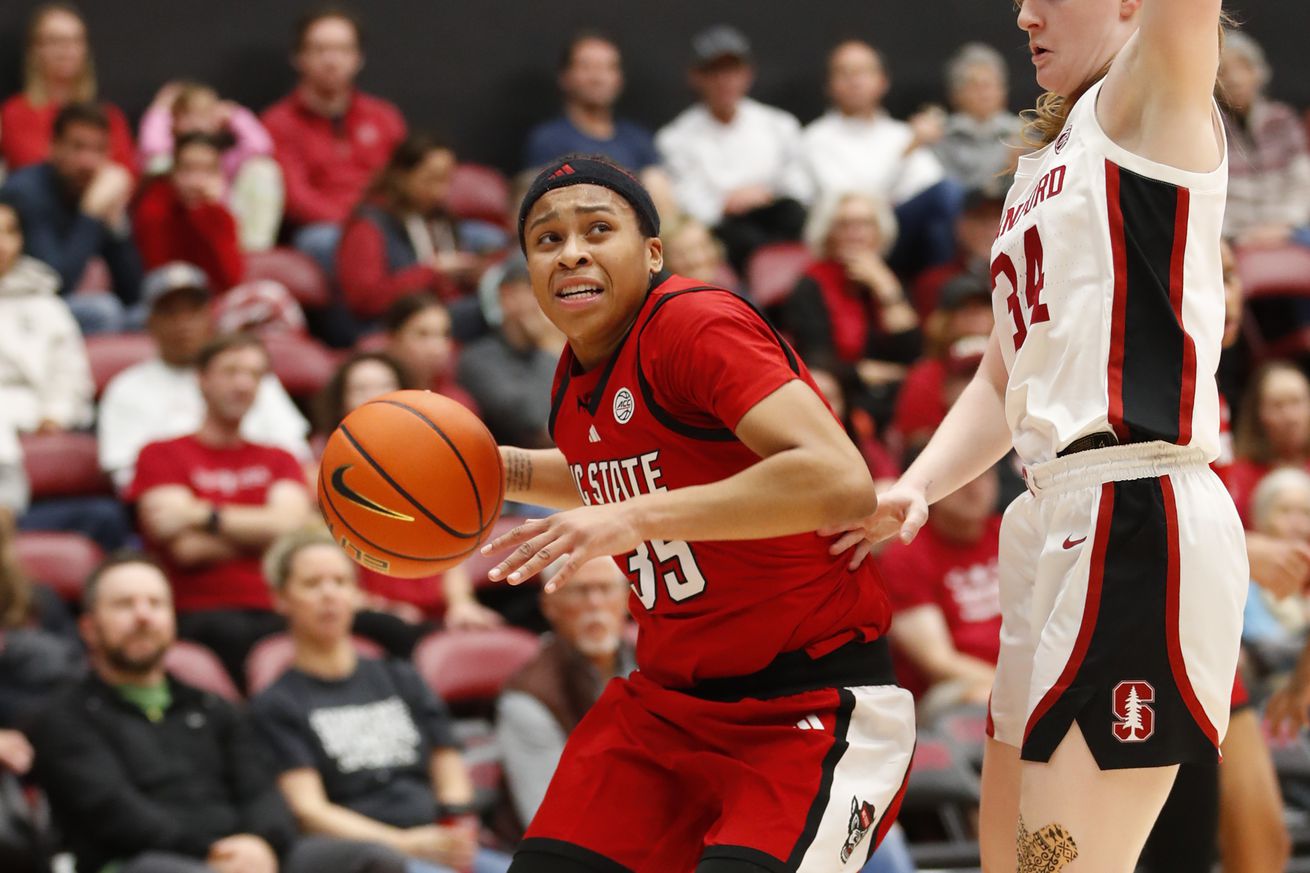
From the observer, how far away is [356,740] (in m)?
5.84

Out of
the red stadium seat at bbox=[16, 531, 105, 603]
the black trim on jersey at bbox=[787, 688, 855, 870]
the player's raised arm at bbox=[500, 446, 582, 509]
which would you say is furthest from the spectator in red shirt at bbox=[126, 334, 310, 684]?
the black trim on jersey at bbox=[787, 688, 855, 870]

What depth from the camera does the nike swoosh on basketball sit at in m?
3.32

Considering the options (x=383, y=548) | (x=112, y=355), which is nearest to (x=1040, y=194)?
(x=383, y=548)

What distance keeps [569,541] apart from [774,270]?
23.6ft

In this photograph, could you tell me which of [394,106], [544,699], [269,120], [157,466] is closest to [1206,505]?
[544,699]

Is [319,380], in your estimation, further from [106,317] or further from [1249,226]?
[1249,226]

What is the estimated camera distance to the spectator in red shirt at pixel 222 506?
666 cm

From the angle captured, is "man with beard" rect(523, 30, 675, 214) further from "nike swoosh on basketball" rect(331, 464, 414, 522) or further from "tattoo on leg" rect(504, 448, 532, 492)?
"nike swoosh on basketball" rect(331, 464, 414, 522)

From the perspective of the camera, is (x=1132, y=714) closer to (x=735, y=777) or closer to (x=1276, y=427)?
Answer: (x=735, y=777)

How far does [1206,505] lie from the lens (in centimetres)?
291

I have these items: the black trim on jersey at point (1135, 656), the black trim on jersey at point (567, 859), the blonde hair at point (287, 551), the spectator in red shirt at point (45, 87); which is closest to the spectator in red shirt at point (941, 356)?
the blonde hair at point (287, 551)

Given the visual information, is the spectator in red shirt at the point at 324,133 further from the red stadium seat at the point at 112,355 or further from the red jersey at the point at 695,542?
the red jersey at the point at 695,542

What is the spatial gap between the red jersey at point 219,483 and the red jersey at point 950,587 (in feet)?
8.34

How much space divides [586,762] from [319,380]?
5260mm
